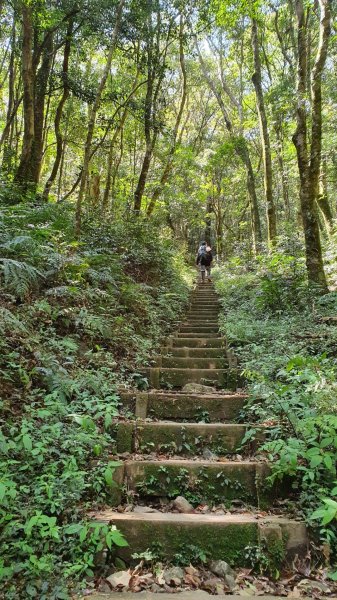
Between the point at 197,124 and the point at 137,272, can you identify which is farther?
the point at 197,124

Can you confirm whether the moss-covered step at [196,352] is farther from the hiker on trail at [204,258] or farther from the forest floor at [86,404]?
the hiker on trail at [204,258]

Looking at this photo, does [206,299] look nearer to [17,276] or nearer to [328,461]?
[17,276]

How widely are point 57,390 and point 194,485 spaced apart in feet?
5.06

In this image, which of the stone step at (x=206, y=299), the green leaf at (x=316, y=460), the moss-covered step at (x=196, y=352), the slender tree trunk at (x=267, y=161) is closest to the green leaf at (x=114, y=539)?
the green leaf at (x=316, y=460)

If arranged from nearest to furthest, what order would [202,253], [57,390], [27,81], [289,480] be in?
1. [289,480]
2. [57,390]
3. [27,81]
4. [202,253]

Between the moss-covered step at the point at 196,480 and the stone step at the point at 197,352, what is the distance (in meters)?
3.36

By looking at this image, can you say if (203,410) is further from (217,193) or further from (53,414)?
(217,193)

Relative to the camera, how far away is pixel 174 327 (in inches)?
351

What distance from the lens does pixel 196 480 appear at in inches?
140

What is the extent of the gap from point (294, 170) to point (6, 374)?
17101 millimetres

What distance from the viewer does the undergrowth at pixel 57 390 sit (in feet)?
8.34

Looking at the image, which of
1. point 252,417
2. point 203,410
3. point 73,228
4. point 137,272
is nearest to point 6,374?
point 203,410

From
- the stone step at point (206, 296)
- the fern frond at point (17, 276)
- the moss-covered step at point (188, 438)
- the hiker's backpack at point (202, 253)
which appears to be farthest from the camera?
the hiker's backpack at point (202, 253)

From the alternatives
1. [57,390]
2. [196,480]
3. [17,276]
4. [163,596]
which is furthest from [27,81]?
[163,596]
